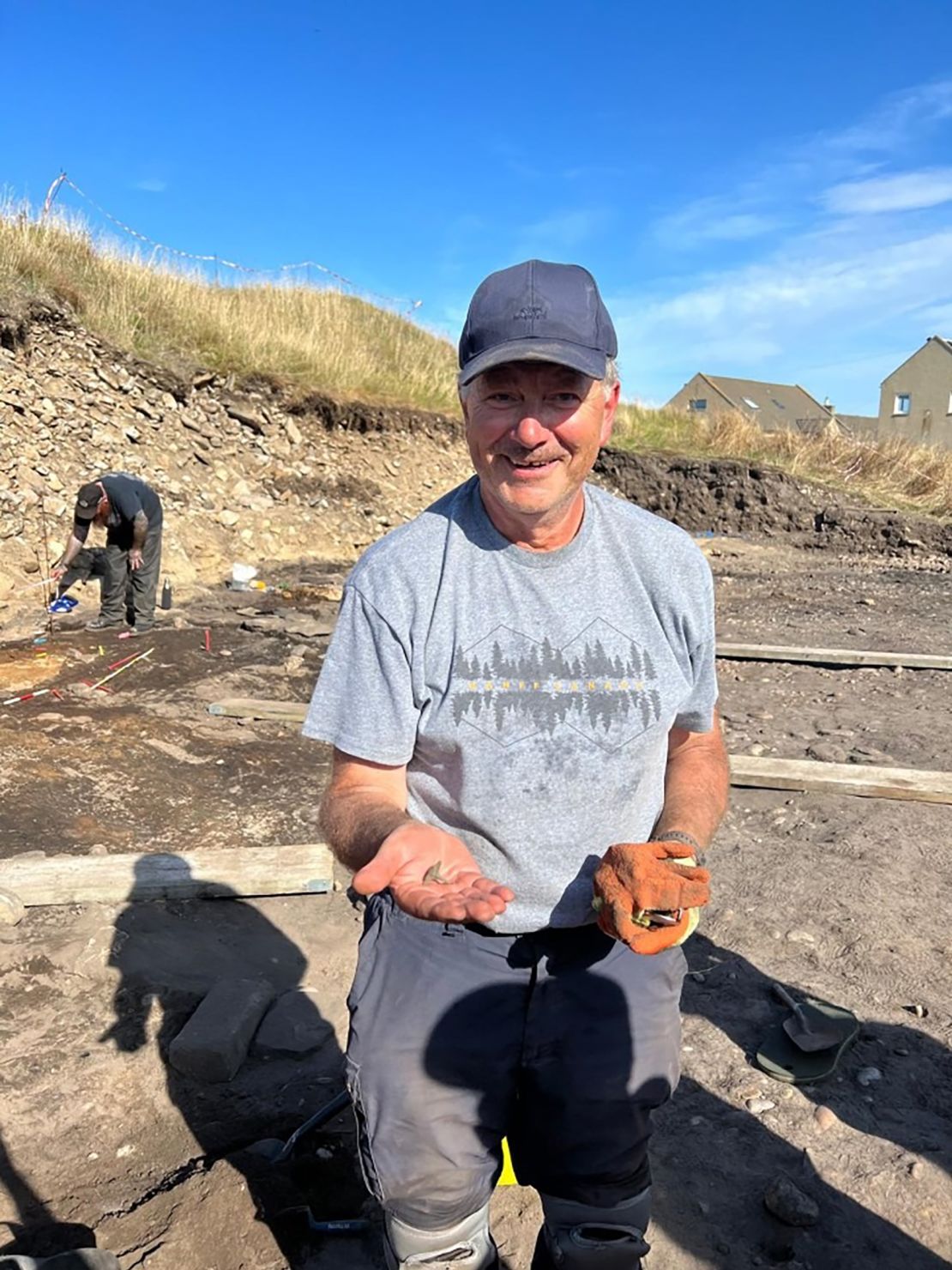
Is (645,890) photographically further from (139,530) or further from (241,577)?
(241,577)

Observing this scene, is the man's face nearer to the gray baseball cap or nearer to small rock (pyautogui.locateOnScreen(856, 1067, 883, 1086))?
the gray baseball cap

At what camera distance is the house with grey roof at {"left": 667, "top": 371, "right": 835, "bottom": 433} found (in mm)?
39562

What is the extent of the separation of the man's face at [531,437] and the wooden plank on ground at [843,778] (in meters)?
3.66

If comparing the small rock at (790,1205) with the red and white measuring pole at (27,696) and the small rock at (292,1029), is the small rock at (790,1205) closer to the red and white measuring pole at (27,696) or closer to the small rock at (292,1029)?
the small rock at (292,1029)

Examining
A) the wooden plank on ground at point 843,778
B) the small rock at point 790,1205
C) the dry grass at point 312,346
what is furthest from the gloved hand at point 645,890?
the dry grass at point 312,346

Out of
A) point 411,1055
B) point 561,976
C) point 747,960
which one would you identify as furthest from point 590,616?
point 747,960

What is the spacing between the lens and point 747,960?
3.37 m

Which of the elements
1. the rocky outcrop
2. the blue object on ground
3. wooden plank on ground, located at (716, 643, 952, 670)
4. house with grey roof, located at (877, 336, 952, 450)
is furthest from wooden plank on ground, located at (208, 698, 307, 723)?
house with grey roof, located at (877, 336, 952, 450)

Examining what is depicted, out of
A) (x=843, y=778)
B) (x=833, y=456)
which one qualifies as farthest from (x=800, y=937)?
(x=833, y=456)

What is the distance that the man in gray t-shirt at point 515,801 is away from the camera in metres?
1.59

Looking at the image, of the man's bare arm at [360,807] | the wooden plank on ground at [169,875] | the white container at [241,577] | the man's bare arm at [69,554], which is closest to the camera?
the man's bare arm at [360,807]

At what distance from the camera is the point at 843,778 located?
479 cm

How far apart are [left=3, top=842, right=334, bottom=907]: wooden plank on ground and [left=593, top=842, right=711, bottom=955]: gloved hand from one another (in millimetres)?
2557

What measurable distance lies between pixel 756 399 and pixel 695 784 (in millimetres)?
43077
